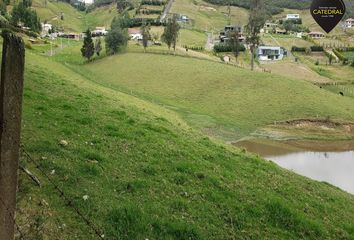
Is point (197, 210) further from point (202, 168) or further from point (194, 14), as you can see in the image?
point (194, 14)

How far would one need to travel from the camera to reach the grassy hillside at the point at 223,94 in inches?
1795

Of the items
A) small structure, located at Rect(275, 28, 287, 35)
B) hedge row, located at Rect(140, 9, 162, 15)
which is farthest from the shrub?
hedge row, located at Rect(140, 9, 162, 15)

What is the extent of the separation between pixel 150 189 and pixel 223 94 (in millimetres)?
42104

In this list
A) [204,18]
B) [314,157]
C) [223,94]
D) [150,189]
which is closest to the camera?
[150,189]

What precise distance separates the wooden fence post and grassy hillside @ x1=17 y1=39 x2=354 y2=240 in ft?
4.87

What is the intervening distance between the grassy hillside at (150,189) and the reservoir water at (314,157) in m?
14.8

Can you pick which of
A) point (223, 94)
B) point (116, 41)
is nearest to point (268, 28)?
point (116, 41)

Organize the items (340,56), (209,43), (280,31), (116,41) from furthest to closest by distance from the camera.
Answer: (280,31) < (209,43) < (340,56) < (116,41)

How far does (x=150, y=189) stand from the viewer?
1180cm

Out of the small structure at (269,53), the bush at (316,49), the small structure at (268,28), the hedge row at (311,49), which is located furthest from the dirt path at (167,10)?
the small structure at (269,53)

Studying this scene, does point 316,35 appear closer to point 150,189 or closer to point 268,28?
point 268,28

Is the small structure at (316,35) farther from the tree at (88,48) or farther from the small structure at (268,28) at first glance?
the tree at (88,48)

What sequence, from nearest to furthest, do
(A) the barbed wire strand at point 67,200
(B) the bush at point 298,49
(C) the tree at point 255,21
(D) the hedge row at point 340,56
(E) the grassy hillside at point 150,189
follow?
1. (A) the barbed wire strand at point 67,200
2. (E) the grassy hillside at point 150,189
3. (C) the tree at point 255,21
4. (D) the hedge row at point 340,56
5. (B) the bush at point 298,49

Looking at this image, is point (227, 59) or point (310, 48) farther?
point (310, 48)
